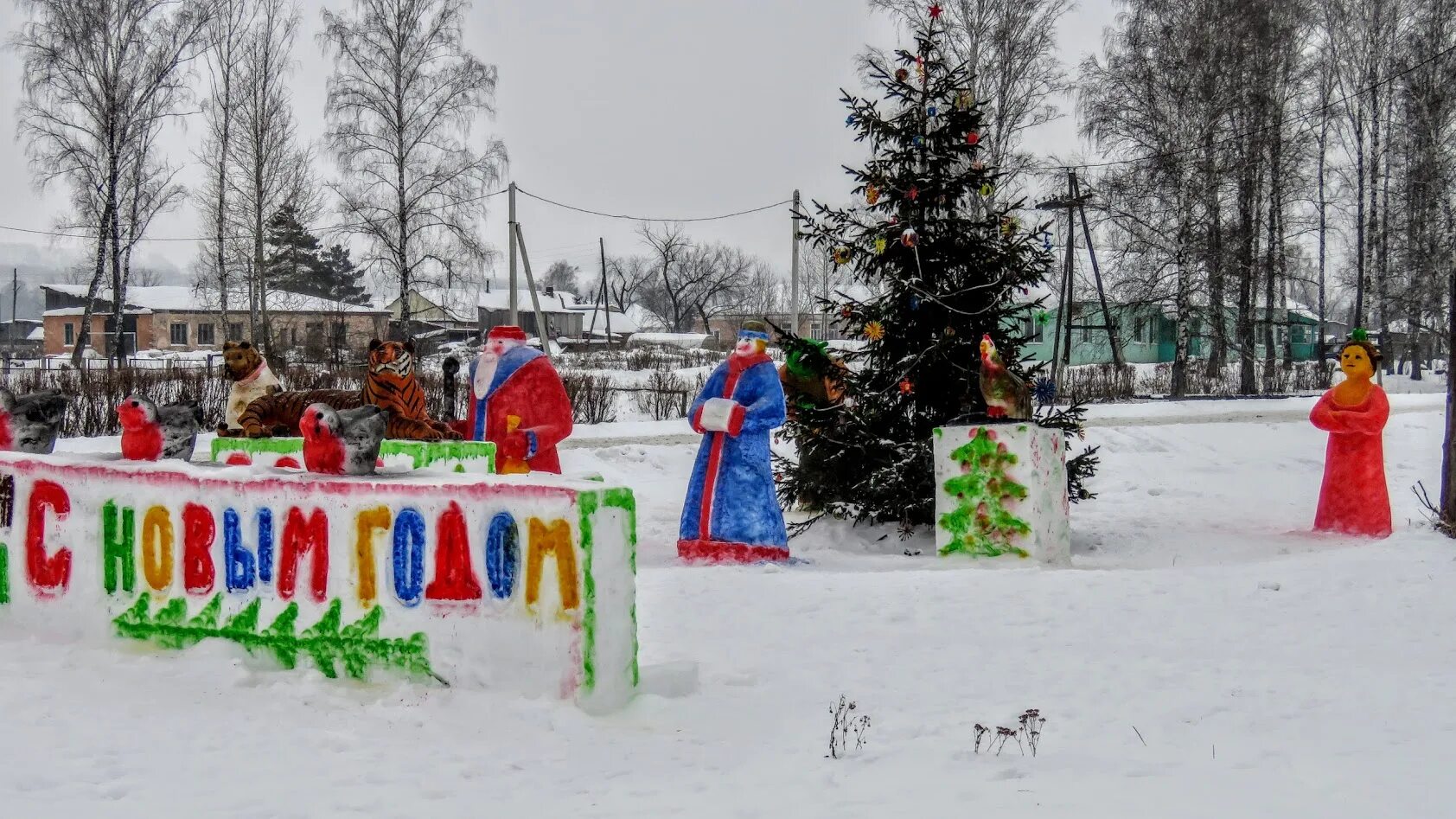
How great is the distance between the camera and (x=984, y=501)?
712cm

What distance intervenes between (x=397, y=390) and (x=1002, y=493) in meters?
3.60

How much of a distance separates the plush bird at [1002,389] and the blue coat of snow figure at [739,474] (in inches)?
48.9

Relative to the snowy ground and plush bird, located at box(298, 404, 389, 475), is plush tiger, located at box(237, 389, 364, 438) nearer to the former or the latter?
the snowy ground

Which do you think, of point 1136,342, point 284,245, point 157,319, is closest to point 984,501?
point 284,245

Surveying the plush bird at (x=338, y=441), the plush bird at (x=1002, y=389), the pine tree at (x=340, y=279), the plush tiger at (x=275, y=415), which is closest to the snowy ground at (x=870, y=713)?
the plush bird at (x=338, y=441)

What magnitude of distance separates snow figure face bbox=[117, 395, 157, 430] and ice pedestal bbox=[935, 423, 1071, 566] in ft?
14.4

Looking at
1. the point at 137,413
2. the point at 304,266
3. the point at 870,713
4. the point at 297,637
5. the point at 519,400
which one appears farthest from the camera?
the point at 304,266

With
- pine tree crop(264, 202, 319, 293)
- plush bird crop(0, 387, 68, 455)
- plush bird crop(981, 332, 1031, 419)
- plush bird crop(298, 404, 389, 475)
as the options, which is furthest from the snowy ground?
pine tree crop(264, 202, 319, 293)

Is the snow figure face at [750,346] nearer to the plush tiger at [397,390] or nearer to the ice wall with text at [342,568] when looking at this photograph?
the plush tiger at [397,390]

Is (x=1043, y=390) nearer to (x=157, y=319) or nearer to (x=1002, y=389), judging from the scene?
(x=1002, y=389)

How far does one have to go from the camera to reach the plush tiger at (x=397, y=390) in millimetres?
6766

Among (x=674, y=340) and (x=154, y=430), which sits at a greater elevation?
(x=674, y=340)

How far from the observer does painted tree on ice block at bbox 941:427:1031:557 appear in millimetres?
7062

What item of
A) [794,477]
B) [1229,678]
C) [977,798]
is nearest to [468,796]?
[977,798]
